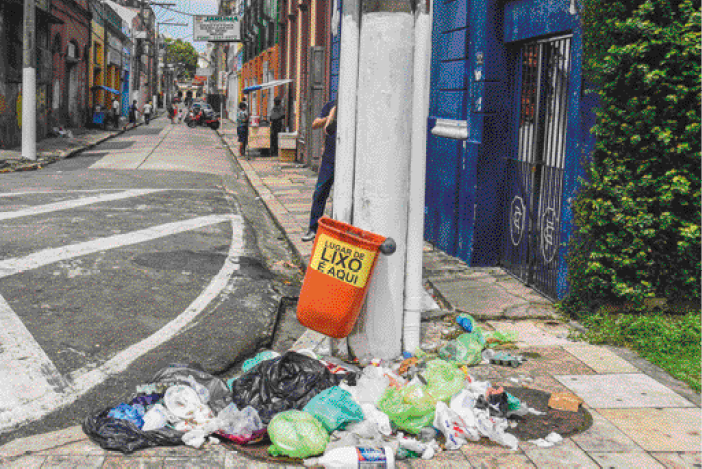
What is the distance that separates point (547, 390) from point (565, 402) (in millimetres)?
291

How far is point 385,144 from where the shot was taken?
4895 mm

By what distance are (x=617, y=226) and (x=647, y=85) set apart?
1.06 meters

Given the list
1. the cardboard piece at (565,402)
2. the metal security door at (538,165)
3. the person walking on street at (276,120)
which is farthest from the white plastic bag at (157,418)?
the person walking on street at (276,120)

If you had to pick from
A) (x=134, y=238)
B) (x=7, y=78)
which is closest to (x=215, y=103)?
(x=7, y=78)

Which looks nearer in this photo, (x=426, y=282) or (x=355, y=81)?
(x=355, y=81)

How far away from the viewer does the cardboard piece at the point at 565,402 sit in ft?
14.1

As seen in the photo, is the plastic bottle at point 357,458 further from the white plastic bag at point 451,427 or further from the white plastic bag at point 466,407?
the white plastic bag at point 466,407

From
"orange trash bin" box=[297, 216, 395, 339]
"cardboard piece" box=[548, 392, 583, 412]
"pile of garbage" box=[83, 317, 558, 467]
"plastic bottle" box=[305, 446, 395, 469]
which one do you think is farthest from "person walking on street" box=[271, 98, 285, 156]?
"plastic bottle" box=[305, 446, 395, 469]

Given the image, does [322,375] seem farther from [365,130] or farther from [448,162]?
[448,162]

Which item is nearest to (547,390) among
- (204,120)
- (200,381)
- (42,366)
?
(200,381)

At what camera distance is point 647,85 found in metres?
5.19

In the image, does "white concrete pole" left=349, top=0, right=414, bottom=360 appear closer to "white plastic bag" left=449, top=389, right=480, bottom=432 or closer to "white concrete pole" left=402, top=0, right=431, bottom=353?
"white concrete pole" left=402, top=0, right=431, bottom=353

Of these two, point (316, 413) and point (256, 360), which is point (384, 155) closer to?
point (256, 360)

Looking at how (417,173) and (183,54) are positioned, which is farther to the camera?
(183,54)
